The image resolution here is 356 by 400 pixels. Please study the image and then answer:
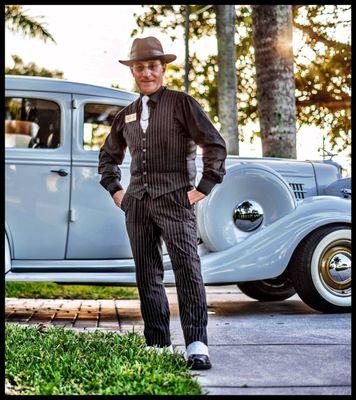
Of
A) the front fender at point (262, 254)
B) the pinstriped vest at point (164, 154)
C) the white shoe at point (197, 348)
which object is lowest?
the white shoe at point (197, 348)

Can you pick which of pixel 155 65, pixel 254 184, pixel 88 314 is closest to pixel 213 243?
pixel 254 184

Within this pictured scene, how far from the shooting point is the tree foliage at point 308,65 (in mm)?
17188

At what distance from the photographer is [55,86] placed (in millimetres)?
6383

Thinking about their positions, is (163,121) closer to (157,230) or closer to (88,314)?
(157,230)

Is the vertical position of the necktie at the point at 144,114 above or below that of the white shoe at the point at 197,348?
above

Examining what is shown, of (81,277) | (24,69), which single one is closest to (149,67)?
(81,277)

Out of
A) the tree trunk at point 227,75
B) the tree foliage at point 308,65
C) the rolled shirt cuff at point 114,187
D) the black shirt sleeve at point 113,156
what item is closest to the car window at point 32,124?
the black shirt sleeve at point 113,156

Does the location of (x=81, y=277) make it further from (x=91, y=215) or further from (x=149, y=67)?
(x=149, y=67)

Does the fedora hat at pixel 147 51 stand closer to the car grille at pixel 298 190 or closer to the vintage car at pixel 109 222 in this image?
the vintage car at pixel 109 222

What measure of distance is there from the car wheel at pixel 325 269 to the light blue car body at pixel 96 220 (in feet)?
0.34

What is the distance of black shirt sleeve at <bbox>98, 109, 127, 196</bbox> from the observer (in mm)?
4523

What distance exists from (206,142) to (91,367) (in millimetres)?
1386

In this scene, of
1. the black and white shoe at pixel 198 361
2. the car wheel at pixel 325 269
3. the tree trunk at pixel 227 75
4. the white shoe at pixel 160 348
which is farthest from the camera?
the tree trunk at pixel 227 75

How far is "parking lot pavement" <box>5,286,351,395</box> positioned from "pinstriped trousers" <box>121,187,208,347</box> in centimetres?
33
